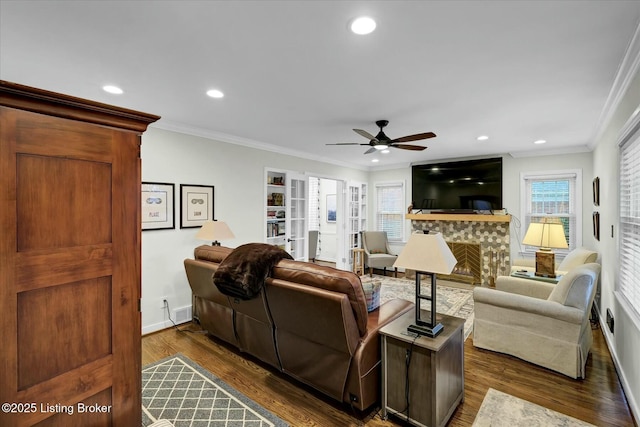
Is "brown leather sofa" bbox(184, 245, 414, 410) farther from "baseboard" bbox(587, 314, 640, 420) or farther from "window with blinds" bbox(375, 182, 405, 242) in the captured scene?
"window with blinds" bbox(375, 182, 405, 242)

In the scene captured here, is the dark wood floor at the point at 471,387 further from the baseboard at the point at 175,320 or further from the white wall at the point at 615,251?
the baseboard at the point at 175,320

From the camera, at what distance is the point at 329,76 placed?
241 centimetres

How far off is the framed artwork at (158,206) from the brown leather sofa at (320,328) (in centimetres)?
156

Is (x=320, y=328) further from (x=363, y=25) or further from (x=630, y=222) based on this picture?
(x=630, y=222)

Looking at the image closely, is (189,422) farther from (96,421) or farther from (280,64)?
(280,64)

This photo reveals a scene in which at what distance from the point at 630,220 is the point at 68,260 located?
12.1 ft

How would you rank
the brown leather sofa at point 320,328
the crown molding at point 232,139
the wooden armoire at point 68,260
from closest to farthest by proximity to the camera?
the wooden armoire at point 68,260
the brown leather sofa at point 320,328
the crown molding at point 232,139

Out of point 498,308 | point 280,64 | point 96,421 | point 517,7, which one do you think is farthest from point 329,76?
point 498,308

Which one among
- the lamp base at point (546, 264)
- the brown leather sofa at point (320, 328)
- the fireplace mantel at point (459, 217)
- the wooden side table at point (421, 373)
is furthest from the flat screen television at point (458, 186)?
the wooden side table at point (421, 373)

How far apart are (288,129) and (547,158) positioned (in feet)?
14.9

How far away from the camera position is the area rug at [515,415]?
2.05 metres

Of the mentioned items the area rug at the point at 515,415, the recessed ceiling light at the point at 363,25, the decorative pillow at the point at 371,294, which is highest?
the recessed ceiling light at the point at 363,25

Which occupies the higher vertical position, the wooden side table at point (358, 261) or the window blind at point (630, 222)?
the window blind at point (630, 222)

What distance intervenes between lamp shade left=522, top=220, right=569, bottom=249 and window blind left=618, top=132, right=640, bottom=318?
3.00 feet
